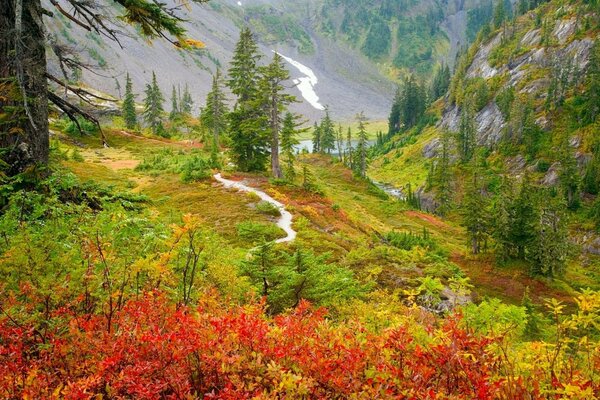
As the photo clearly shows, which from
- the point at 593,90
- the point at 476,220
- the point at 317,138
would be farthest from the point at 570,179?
the point at 317,138

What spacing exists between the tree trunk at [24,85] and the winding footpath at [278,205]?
41.7ft

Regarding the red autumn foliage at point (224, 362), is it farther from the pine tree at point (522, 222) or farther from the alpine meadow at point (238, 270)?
the pine tree at point (522, 222)

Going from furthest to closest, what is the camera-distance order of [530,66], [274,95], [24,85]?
[530,66], [274,95], [24,85]

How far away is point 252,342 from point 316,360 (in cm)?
69

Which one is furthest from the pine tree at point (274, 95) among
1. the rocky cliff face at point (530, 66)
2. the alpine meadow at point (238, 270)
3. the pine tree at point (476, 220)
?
the rocky cliff face at point (530, 66)

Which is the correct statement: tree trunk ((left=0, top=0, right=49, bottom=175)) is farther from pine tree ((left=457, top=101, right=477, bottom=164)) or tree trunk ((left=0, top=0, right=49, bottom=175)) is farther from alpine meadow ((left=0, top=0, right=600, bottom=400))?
pine tree ((left=457, top=101, right=477, bottom=164))

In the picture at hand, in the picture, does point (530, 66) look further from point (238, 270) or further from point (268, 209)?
point (238, 270)

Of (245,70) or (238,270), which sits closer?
(238,270)

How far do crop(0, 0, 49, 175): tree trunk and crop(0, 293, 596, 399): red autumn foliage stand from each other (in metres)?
4.51

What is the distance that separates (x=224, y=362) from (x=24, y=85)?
267 inches

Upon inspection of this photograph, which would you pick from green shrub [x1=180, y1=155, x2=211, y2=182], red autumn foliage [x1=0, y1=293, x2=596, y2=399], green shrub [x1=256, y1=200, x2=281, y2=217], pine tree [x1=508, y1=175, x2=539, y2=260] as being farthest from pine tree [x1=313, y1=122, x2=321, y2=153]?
red autumn foliage [x1=0, y1=293, x2=596, y2=399]

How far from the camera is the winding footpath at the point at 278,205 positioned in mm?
23062

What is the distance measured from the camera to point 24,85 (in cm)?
730

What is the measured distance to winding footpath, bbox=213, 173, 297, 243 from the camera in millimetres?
23062
